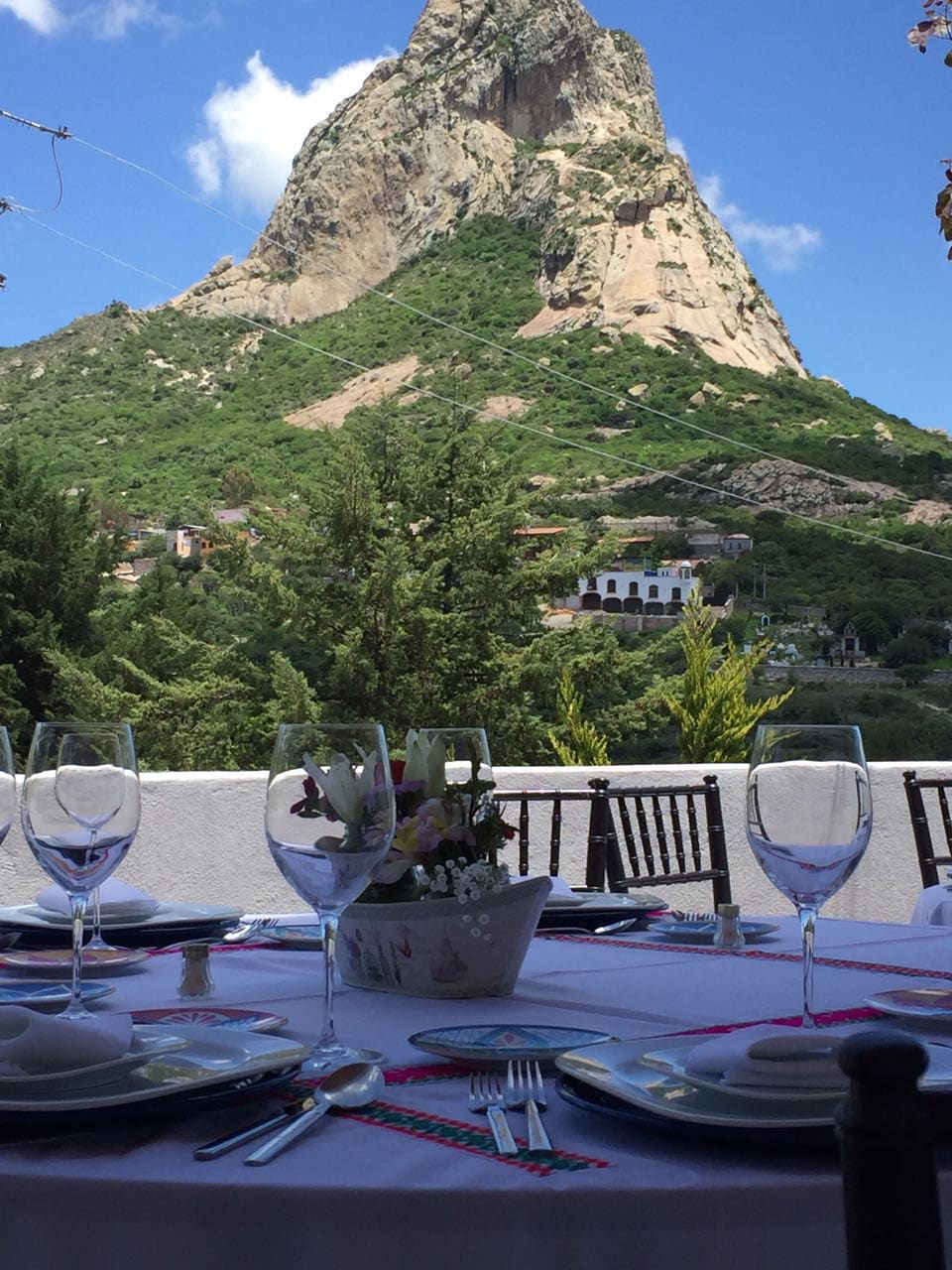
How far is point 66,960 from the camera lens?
1.30 m

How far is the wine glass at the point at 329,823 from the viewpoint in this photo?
898mm

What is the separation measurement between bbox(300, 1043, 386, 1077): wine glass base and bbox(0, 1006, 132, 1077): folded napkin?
0.12m

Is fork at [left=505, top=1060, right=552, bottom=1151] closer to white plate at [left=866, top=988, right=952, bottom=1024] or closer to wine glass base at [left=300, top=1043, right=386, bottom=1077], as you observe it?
wine glass base at [left=300, top=1043, right=386, bottom=1077]

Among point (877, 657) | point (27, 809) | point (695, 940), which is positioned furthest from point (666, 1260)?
point (877, 657)

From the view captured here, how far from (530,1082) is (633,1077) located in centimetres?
8

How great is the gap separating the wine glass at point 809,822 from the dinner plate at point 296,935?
60 centimetres

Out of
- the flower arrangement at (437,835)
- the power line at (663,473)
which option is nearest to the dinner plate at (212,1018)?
the flower arrangement at (437,835)

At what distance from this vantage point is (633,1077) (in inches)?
31.0

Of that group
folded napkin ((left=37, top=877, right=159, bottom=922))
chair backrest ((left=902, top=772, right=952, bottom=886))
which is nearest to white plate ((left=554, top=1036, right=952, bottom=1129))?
folded napkin ((left=37, top=877, right=159, bottom=922))

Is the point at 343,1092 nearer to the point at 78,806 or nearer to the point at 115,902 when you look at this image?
the point at 78,806

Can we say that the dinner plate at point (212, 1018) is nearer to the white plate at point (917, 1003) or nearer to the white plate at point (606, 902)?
the white plate at point (917, 1003)

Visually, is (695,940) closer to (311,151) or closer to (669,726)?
(669,726)

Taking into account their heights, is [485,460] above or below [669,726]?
above

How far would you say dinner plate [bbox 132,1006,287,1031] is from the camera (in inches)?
38.6
